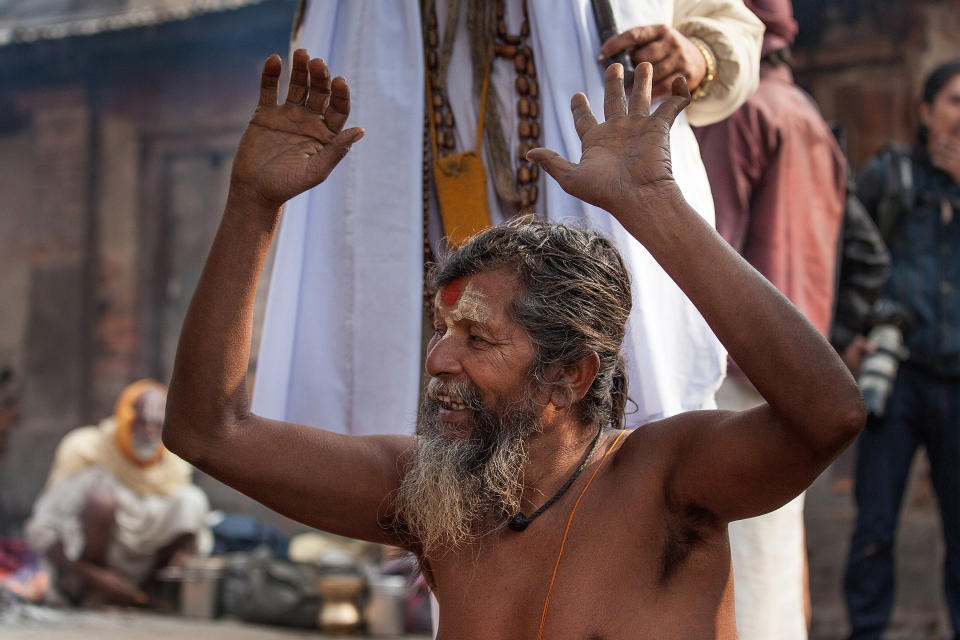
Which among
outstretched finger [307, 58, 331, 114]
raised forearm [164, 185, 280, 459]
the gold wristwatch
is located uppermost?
the gold wristwatch

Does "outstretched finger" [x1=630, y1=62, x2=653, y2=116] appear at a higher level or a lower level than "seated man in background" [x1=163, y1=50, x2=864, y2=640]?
higher

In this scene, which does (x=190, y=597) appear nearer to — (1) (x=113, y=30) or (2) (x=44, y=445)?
(2) (x=44, y=445)

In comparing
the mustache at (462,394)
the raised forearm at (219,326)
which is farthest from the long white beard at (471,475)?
the raised forearm at (219,326)

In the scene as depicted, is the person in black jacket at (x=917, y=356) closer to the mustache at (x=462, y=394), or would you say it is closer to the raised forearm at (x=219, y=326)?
the mustache at (x=462, y=394)

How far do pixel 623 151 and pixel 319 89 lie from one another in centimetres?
61

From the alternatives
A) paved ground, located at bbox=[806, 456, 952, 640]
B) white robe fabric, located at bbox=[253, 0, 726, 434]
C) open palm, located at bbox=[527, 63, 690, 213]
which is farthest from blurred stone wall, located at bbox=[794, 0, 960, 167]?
open palm, located at bbox=[527, 63, 690, 213]

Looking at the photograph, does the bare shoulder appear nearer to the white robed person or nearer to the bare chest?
the bare chest

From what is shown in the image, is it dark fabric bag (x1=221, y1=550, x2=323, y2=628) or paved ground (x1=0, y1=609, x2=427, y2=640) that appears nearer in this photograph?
paved ground (x1=0, y1=609, x2=427, y2=640)

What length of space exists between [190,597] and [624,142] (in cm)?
576

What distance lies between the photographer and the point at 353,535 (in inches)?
96.5

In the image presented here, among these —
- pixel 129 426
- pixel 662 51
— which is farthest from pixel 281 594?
pixel 662 51

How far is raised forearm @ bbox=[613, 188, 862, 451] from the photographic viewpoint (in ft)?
6.15

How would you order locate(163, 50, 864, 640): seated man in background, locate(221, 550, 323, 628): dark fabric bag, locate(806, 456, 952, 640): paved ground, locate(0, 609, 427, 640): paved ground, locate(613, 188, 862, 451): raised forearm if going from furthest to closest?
1. locate(221, 550, 323, 628): dark fabric bag
2. locate(806, 456, 952, 640): paved ground
3. locate(0, 609, 427, 640): paved ground
4. locate(163, 50, 864, 640): seated man in background
5. locate(613, 188, 862, 451): raised forearm

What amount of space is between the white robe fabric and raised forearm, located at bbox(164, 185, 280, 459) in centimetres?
54
